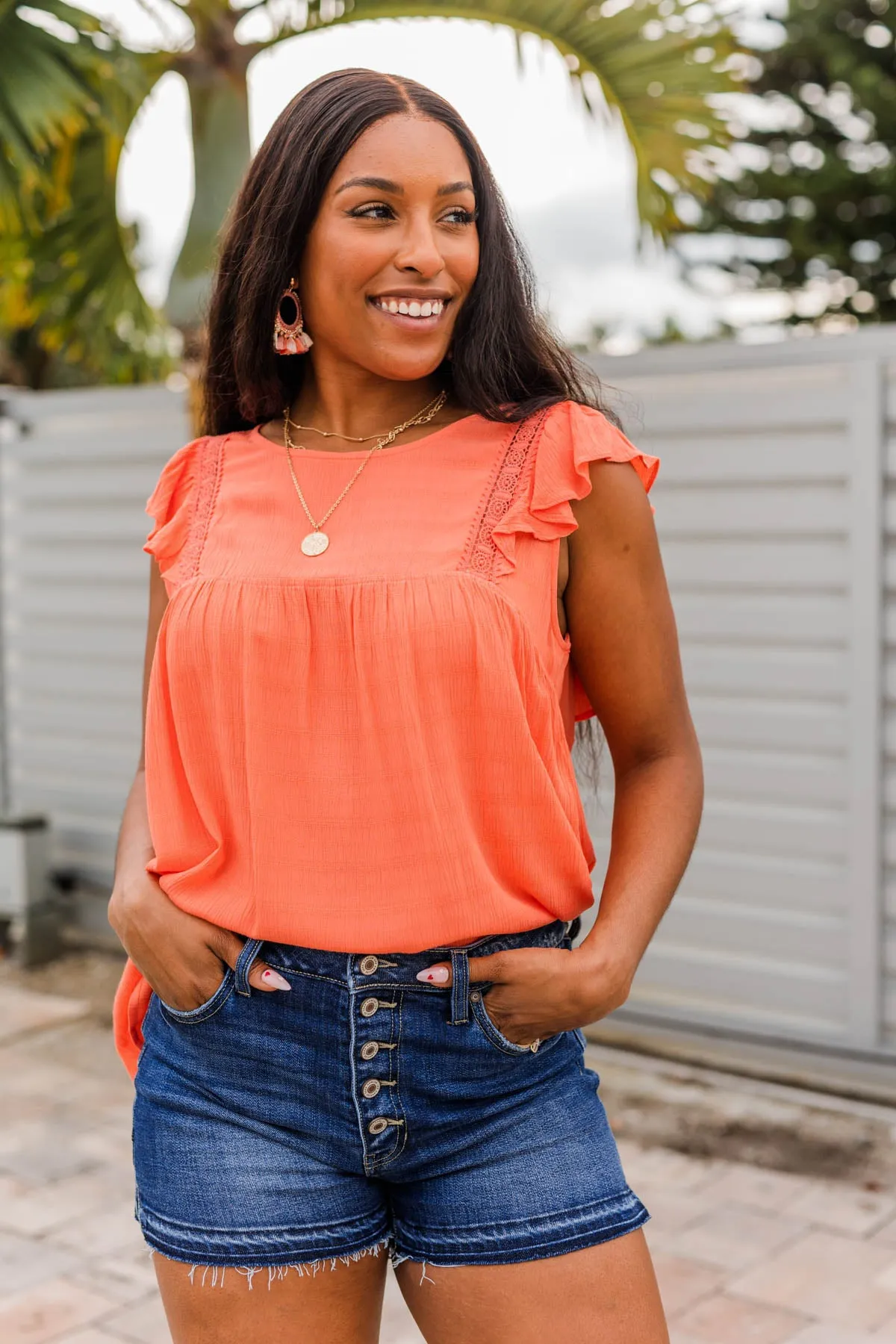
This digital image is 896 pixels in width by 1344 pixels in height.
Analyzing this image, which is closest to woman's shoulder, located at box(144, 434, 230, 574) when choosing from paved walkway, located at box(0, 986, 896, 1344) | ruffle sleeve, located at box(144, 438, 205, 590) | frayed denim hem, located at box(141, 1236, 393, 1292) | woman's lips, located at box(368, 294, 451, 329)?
ruffle sleeve, located at box(144, 438, 205, 590)

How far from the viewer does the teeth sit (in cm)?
166

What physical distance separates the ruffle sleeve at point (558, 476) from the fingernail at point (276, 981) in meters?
0.48

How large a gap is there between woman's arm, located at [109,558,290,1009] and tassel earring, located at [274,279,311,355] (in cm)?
47

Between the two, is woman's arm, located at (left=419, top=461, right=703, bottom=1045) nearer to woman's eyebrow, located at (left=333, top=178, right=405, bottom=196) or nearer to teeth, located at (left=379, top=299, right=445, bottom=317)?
teeth, located at (left=379, top=299, right=445, bottom=317)

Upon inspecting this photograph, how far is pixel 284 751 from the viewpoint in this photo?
157 centimetres

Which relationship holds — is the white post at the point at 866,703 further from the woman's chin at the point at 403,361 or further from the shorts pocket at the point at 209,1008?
the shorts pocket at the point at 209,1008

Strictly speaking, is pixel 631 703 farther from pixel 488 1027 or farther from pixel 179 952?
pixel 179 952

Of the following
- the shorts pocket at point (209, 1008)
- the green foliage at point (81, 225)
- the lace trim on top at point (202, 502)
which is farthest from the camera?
the green foliage at point (81, 225)

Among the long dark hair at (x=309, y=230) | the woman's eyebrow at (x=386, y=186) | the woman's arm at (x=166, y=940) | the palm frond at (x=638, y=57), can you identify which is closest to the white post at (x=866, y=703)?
the palm frond at (x=638, y=57)

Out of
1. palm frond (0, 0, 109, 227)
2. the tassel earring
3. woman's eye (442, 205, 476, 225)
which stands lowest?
the tassel earring

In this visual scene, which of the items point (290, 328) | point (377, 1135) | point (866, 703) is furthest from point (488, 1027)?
point (866, 703)

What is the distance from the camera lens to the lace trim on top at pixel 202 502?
1728 millimetres

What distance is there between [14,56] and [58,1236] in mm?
3369

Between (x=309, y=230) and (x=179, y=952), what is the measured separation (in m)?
0.84
